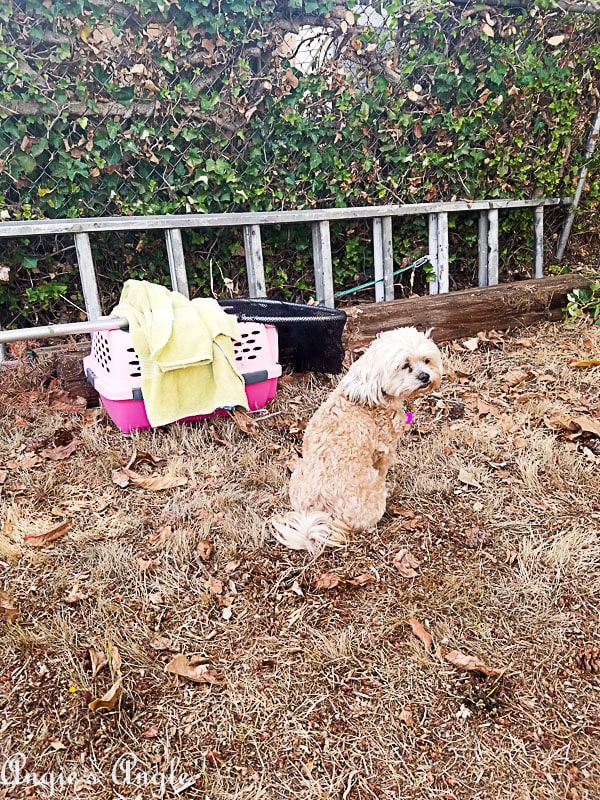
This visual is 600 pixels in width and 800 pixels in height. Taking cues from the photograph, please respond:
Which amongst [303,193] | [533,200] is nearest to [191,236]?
[303,193]

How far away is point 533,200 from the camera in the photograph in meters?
5.60

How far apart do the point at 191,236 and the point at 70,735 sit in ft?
11.9

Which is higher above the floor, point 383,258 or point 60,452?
point 383,258

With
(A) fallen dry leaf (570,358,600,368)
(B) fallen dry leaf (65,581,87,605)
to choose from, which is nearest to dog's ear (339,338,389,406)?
(B) fallen dry leaf (65,581,87,605)

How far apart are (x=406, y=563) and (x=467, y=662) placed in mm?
523

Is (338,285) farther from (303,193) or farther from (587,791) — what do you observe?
(587,791)

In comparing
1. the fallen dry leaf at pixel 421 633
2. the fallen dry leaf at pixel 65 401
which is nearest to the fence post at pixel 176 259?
the fallen dry leaf at pixel 65 401

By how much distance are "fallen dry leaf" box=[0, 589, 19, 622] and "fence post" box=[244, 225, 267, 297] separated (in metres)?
2.88

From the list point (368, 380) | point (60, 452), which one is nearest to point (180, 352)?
point (60, 452)

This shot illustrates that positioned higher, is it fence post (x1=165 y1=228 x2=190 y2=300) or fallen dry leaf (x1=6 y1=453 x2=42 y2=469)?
fence post (x1=165 y1=228 x2=190 y2=300)

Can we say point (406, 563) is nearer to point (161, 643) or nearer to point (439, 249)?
point (161, 643)

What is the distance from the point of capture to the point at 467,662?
1866mm

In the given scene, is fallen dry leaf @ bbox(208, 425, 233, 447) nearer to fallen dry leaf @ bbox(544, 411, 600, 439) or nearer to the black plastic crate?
the black plastic crate

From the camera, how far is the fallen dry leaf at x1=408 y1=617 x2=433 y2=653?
194cm
